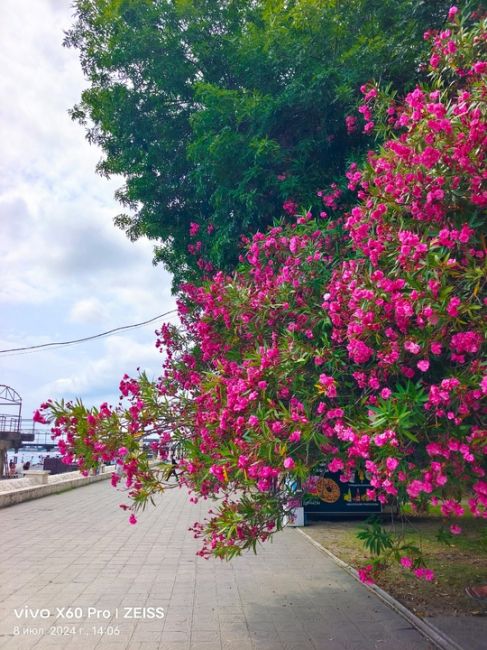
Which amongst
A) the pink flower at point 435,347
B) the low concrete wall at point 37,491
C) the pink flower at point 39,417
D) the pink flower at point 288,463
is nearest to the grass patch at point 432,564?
the pink flower at point 288,463

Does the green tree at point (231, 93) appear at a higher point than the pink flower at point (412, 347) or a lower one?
higher

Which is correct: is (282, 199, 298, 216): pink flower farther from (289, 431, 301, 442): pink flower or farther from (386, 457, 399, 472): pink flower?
(386, 457, 399, 472): pink flower

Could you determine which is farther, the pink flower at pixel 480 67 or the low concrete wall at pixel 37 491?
the low concrete wall at pixel 37 491

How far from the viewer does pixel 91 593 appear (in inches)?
249

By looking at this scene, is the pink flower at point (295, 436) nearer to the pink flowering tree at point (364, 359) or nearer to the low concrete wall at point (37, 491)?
the pink flowering tree at point (364, 359)

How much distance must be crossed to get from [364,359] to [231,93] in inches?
168

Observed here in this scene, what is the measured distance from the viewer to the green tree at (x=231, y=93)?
6262 millimetres

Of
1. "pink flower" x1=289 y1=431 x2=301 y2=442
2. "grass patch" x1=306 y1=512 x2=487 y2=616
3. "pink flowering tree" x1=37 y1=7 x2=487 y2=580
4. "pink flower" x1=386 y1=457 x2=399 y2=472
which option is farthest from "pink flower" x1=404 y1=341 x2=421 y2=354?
"grass patch" x1=306 y1=512 x2=487 y2=616

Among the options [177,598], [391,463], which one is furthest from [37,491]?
[391,463]

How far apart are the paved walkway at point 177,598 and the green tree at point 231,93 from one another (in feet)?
13.8

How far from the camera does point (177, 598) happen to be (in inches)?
247

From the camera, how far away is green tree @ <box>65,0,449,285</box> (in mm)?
6262

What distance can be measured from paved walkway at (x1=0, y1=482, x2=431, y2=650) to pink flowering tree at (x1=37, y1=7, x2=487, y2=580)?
1143mm

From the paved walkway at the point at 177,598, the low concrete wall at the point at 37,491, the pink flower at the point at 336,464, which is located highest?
the pink flower at the point at 336,464
